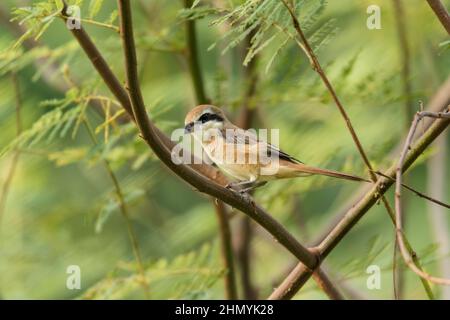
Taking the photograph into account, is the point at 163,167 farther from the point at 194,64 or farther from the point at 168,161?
the point at 168,161

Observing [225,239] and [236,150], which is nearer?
[236,150]

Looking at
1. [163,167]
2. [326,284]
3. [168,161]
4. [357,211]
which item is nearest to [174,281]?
[163,167]

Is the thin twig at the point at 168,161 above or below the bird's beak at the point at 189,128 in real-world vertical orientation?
below

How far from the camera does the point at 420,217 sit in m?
6.35

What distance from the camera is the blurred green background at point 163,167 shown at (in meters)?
3.55

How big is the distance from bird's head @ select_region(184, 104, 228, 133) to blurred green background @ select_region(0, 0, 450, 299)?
13 centimetres

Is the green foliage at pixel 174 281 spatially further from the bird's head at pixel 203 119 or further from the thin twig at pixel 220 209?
the bird's head at pixel 203 119

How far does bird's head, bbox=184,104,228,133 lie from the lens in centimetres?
341

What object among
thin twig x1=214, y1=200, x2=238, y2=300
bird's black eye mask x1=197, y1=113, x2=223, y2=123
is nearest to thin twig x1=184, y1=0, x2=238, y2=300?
thin twig x1=214, y1=200, x2=238, y2=300

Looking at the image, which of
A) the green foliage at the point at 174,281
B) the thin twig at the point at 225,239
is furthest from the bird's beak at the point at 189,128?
the green foliage at the point at 174,281

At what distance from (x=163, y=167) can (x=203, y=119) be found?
1.04m

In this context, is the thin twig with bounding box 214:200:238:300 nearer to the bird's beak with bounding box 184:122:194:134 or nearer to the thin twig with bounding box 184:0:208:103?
the bird's beak with bounding box 184:122:194:134

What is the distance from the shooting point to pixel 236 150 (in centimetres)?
342
